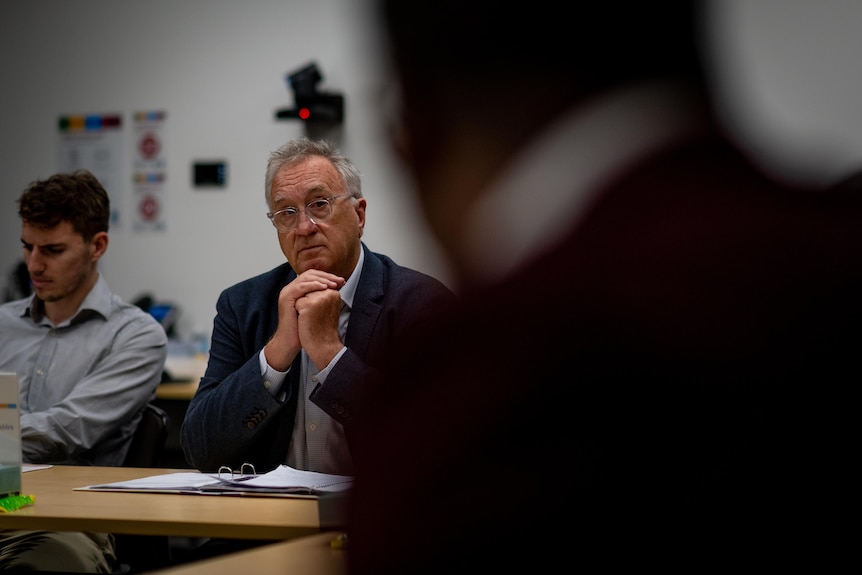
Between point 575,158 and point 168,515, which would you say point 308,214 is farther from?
point 575,158

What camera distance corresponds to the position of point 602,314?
1.87ft

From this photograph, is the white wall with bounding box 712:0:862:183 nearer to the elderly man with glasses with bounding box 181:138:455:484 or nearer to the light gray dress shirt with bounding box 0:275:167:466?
the elderly man with glasses with bounding box 181:138:455:484

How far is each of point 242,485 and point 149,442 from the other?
2.14 feet

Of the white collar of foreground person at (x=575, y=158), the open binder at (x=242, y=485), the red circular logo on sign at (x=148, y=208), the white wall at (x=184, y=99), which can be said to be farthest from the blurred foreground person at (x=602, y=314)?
the red circular logo on sign at (x=148, y=208)

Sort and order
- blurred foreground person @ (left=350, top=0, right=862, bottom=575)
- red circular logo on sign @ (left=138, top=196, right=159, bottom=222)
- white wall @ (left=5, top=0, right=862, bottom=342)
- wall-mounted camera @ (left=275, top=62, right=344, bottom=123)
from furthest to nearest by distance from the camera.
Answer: red circular logo on sign @ (left=138, top=196, right=159, bottom=222)
white wall @ (left=5, top=0, right=862, bottom=342)
wall-mounted camera @ (left=275, top=62, right=344, bottom=123)
blurred foreground person @ (left=350, top=0, right=862, bottom=575)

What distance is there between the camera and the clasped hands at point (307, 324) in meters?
2.12

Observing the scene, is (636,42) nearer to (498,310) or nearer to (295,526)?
(498,310)

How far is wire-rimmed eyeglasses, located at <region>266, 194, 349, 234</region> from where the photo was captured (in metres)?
2.39

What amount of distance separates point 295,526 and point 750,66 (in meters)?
3.28

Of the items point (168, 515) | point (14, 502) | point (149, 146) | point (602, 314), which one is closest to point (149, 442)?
point (14, 502)

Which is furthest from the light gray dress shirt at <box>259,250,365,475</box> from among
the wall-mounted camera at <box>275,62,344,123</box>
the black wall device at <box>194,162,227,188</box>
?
the black wall device at <box>194,162,227,188</box>

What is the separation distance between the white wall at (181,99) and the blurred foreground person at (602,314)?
435 cm

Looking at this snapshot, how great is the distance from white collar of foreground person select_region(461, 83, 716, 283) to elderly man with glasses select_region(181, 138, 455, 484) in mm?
1399

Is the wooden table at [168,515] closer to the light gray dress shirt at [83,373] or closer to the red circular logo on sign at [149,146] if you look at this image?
the light gray dress shirt at [83,373]
